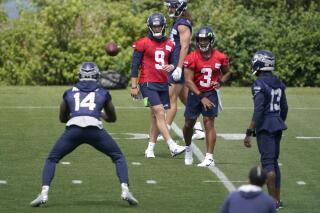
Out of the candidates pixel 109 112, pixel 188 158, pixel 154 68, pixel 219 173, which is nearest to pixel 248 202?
pixel 109 112

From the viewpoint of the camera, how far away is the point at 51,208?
12641 millimetres

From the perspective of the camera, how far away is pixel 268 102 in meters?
12.5

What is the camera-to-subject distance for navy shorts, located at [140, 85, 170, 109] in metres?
16.5

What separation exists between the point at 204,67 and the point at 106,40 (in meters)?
16.7

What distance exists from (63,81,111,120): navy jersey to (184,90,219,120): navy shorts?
10.4 ft

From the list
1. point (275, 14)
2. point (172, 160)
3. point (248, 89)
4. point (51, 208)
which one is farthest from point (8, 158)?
point (275, 14)

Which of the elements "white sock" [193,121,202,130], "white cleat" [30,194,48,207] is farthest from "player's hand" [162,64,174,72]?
"white cleat" [30,194,48,207]

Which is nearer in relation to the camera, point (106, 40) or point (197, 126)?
point (197, 126)

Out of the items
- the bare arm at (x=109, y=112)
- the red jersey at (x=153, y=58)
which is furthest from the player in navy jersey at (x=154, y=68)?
the bare arm at (x=109, y=112)

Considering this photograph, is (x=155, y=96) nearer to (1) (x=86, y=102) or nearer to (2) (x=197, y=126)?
(2) (x=197, y=126)

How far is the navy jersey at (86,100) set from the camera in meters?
12.6

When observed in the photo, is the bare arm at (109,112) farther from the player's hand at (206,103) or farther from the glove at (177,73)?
the glove at (177,73)

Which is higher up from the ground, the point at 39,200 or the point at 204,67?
the point at 204,67

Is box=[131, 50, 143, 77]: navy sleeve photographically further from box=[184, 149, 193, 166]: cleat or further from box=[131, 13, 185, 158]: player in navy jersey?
box=[184, 149, 193, 166]: cleat
